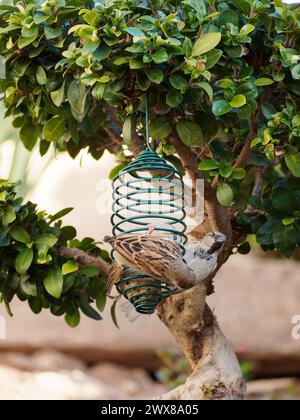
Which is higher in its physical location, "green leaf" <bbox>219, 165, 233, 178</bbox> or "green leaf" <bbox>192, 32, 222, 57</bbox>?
"green leaf" <bbox>192, 32, 222, 57</bbox>

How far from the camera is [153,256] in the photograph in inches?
74.9

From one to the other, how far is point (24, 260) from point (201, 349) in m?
0.62

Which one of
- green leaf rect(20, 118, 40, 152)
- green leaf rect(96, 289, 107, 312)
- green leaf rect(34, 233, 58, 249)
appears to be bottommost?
green leaf rect(96, 289, 107, 312)

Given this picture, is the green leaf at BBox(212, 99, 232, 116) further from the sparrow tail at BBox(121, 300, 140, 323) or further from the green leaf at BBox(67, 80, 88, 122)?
the sparrow tail at BBox(121, 300, 140, 323)

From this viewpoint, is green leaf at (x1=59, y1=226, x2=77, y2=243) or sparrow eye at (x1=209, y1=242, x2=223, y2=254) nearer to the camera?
sparrow eye at (x1=209, y1=242, x2=223, y2=254)

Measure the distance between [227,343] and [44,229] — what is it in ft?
2.15

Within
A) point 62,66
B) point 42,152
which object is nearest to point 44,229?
point 42,152

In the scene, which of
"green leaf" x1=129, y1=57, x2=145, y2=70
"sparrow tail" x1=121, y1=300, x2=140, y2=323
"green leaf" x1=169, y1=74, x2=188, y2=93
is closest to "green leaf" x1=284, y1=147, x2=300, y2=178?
"green leaf" x1=169, y1=74, x2=188, y2=93

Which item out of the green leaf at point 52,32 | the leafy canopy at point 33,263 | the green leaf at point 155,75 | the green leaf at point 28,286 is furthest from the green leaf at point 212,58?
the green leaf at point 28,286

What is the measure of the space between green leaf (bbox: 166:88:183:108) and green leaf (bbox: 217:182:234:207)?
26 centimetres

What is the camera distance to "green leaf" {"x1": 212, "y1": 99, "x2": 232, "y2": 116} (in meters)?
1.95

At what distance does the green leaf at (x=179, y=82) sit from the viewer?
1917 mm

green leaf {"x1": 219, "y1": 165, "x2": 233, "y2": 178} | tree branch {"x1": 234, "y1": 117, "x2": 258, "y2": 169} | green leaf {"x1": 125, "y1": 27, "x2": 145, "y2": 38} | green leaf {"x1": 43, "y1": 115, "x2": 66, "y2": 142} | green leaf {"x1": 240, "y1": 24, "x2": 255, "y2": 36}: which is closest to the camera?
green leaf {"x1": 125, "y1": 27, "x2": 145, "y2": 38}

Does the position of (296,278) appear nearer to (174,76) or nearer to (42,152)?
(42,152)
